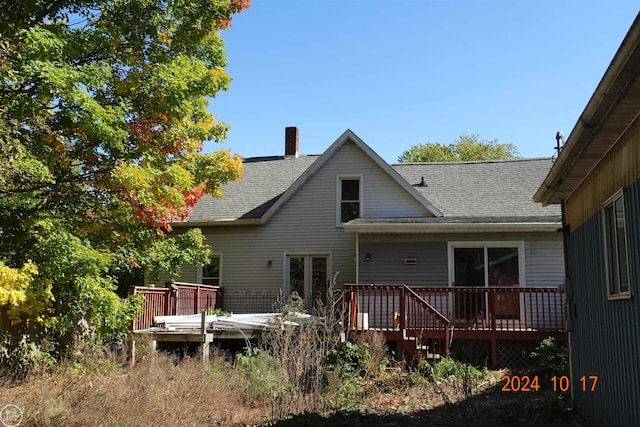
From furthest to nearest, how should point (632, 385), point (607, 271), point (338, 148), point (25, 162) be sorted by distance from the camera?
point (338, 148)
point (25, 162)
point (607, 271)
point (632, 385)

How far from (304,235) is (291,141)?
555 cm

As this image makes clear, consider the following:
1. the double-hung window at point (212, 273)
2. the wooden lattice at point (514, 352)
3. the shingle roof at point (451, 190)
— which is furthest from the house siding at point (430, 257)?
the double-hung window at point (212, 273)

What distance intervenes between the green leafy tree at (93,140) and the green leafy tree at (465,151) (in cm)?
4142

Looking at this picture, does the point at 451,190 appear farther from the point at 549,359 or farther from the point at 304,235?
the point at 549,359

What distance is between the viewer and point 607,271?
6.35 metres

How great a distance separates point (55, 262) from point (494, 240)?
35.1ft

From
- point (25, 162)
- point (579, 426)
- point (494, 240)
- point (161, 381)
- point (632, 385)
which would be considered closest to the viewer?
point (632, 385)

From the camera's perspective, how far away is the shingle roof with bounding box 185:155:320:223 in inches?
717

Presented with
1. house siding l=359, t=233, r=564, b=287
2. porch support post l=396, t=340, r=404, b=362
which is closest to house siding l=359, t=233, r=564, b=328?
house siding l=359, t=233, r=564, b=287

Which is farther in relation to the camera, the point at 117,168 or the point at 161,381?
the point at 117,168

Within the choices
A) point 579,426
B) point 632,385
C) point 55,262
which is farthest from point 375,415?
point 55,262

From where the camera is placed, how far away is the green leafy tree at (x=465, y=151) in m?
51.6

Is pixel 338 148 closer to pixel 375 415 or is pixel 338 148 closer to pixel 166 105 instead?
pixel 166 105

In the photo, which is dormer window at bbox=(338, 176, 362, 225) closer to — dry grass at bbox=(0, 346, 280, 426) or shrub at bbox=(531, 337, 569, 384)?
shrub at bbox=(531, 337, 569, 384)
